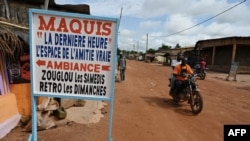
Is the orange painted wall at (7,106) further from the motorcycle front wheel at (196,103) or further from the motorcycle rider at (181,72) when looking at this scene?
the motorcycle rider at (181,72)

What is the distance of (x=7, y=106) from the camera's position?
5121 millimetres

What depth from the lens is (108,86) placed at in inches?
142

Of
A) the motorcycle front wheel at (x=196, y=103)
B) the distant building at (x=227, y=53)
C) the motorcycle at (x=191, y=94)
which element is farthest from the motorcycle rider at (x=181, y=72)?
the distant building at (x=227, y=53)

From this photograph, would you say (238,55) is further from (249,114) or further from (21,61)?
(21,61)

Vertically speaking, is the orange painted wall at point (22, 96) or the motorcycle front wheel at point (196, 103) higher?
the orange painted wall at point (22, 96)

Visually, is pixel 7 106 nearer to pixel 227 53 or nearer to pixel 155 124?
pixel 155 124

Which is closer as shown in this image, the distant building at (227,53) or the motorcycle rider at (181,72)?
the motorcycle rider at (181,72)


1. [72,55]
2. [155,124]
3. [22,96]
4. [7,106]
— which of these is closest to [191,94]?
[155,124]

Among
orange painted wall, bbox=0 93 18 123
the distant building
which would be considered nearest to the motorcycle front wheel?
orange painted wall, bbox=0 93 18 123

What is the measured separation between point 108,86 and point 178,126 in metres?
3.16

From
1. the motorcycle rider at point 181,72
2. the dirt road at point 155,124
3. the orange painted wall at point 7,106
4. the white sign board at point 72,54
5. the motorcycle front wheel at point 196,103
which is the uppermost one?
the white sign board at point 72,54

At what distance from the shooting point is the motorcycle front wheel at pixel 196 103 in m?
7.30

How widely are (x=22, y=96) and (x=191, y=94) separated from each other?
→ 4.65 metres

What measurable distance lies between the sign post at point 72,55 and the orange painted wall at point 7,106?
5.33ft
